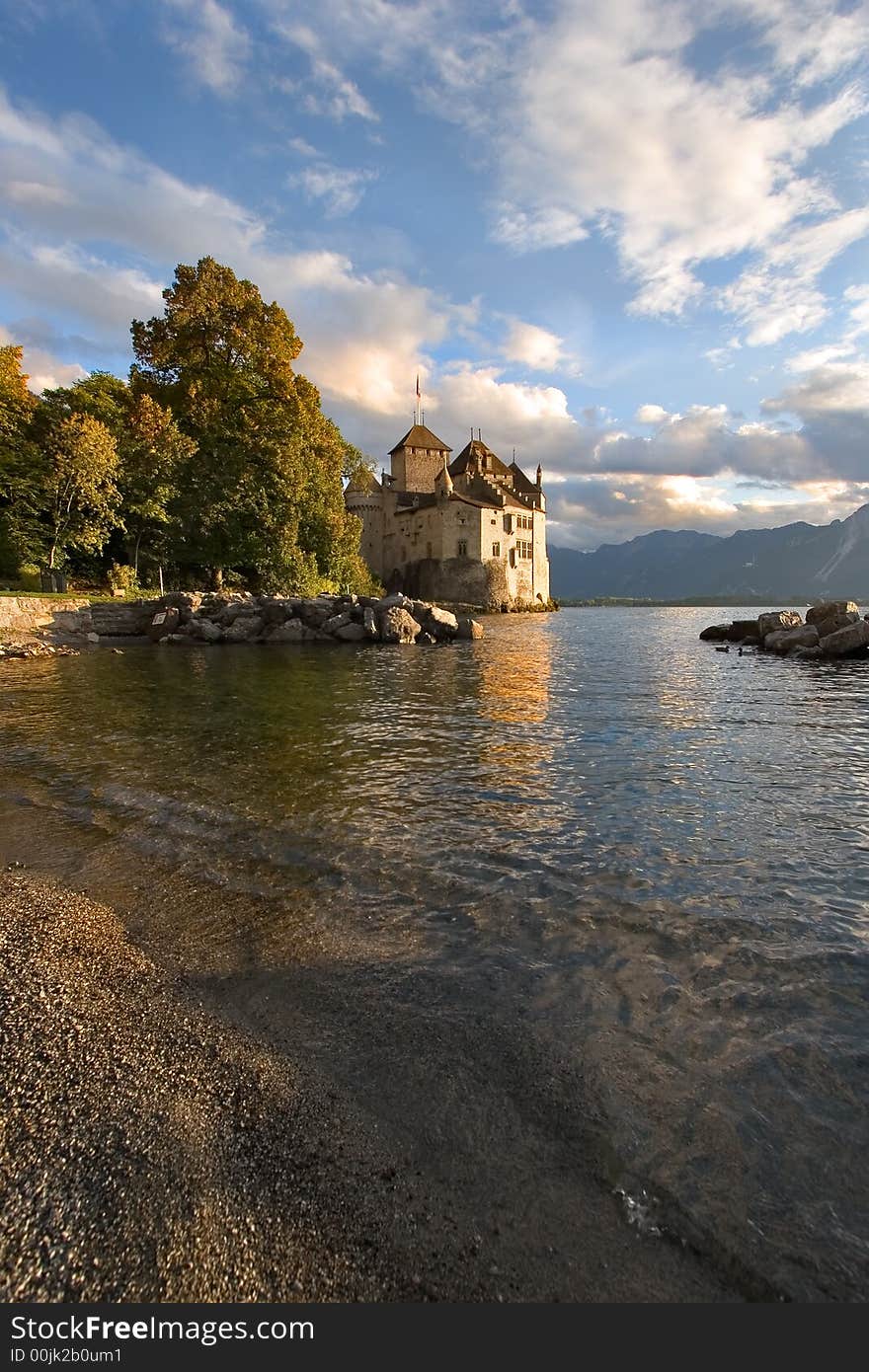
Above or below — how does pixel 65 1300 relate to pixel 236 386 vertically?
below

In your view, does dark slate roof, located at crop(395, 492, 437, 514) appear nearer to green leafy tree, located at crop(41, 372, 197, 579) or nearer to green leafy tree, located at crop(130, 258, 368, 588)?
green leafy tree, located at crop(130, 258, 368, 588)

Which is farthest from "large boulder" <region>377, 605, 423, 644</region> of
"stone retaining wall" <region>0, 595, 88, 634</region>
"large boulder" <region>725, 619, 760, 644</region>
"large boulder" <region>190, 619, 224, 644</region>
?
"large boulder" <region>725, 619, 760, 644</region>

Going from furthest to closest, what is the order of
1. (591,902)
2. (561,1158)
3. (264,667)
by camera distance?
(264,667), (591,902), (561,1158)

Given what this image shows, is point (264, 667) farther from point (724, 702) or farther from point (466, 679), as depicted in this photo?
point (724, 702)

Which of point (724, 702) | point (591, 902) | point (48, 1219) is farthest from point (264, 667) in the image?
point (48, 1219)

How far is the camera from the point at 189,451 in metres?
41.7

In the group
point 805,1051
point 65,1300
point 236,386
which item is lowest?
point 805,1051

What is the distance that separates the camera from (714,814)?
8.82m

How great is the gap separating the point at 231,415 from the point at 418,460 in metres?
57.8

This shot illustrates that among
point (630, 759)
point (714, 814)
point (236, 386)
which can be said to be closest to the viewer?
point (714, 814)

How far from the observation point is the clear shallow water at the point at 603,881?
128 inches

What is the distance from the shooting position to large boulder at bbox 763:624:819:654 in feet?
117

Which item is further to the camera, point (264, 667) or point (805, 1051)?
point (264, 667)

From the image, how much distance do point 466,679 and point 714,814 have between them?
15.1m
